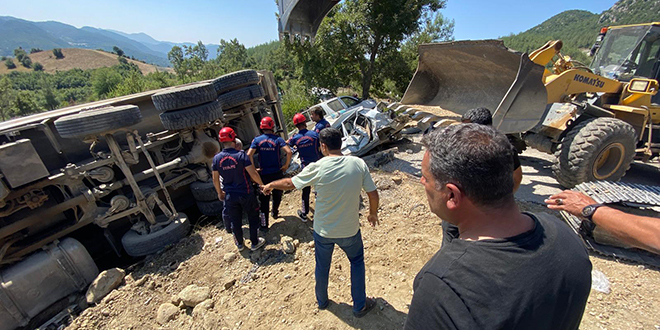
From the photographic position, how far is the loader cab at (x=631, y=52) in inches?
216

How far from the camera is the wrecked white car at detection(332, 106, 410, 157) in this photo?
7301mm

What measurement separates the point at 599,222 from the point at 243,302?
10.5 ft

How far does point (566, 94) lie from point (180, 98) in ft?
21.1

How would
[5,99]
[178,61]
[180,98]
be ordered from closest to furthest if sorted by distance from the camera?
[180,98] → [5,99] → [178,61]

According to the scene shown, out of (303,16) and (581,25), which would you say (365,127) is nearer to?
(303,16)

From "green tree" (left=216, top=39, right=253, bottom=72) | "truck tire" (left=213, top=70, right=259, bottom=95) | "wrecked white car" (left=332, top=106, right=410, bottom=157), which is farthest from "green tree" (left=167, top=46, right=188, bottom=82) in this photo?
"truck tire" (left=213, top=70, right=259, bottom=95)

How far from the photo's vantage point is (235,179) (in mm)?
3717

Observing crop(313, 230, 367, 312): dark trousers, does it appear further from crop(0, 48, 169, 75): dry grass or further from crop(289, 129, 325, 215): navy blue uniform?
crop(0, 48, 169, 75): dry grass

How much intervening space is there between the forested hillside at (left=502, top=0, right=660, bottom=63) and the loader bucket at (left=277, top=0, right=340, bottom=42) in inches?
1820

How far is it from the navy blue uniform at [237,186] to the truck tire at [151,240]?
1124 mm

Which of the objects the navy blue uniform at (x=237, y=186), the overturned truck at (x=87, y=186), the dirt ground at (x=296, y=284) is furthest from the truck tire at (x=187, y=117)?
the dirt ground at (x=296, y=284)

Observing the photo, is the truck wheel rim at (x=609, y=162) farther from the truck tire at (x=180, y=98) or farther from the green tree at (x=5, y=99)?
the green tree at (x=5, y=99)

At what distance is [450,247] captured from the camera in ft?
3.37

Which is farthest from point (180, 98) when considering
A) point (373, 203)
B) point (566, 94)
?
point (566, 94)
